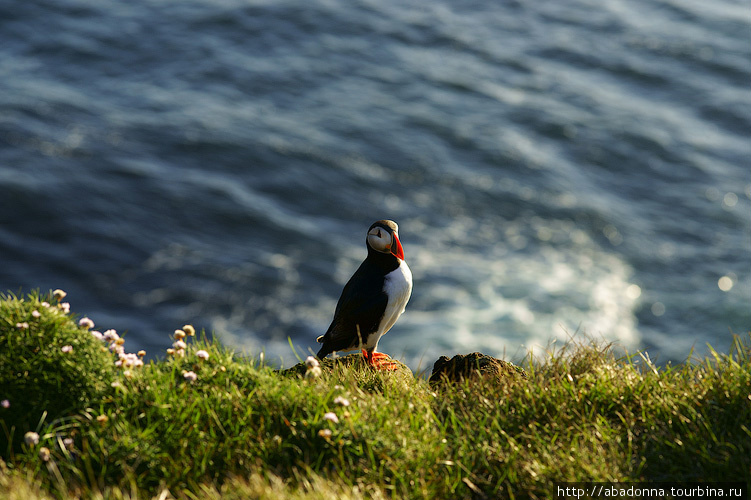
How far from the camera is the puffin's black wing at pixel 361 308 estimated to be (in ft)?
20.7

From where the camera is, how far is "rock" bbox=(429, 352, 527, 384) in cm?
540

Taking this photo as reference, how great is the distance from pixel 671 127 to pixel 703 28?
8.51 metres

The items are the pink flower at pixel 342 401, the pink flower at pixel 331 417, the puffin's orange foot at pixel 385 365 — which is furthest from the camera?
the puffin's orange foot at pixel 385 365

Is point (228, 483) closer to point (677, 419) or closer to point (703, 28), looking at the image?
point (677, 419)

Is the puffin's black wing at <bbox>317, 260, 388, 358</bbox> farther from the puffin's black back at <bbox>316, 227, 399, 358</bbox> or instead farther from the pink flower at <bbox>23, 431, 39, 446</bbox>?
the pink flower at <bbox>23, 431, 39, 446</bbox>

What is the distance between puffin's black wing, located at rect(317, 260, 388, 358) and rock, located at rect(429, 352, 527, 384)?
2.31 feet

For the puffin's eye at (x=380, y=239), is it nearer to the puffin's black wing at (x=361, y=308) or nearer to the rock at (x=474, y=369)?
the puffin's black wing at (x=361, y=308)

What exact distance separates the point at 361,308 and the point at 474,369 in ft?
3.99

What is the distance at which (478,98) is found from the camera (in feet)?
77.9

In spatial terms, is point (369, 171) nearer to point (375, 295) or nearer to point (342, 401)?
point (375, 295)

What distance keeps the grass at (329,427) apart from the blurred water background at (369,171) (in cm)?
942

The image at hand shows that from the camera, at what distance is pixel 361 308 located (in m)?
6.31

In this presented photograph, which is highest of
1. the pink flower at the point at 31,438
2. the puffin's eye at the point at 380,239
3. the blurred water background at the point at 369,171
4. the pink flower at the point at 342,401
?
the puffin's eye at the point at 380,239

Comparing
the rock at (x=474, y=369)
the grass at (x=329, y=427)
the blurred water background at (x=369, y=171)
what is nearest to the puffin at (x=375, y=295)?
the rock at (x=474, y=369)
